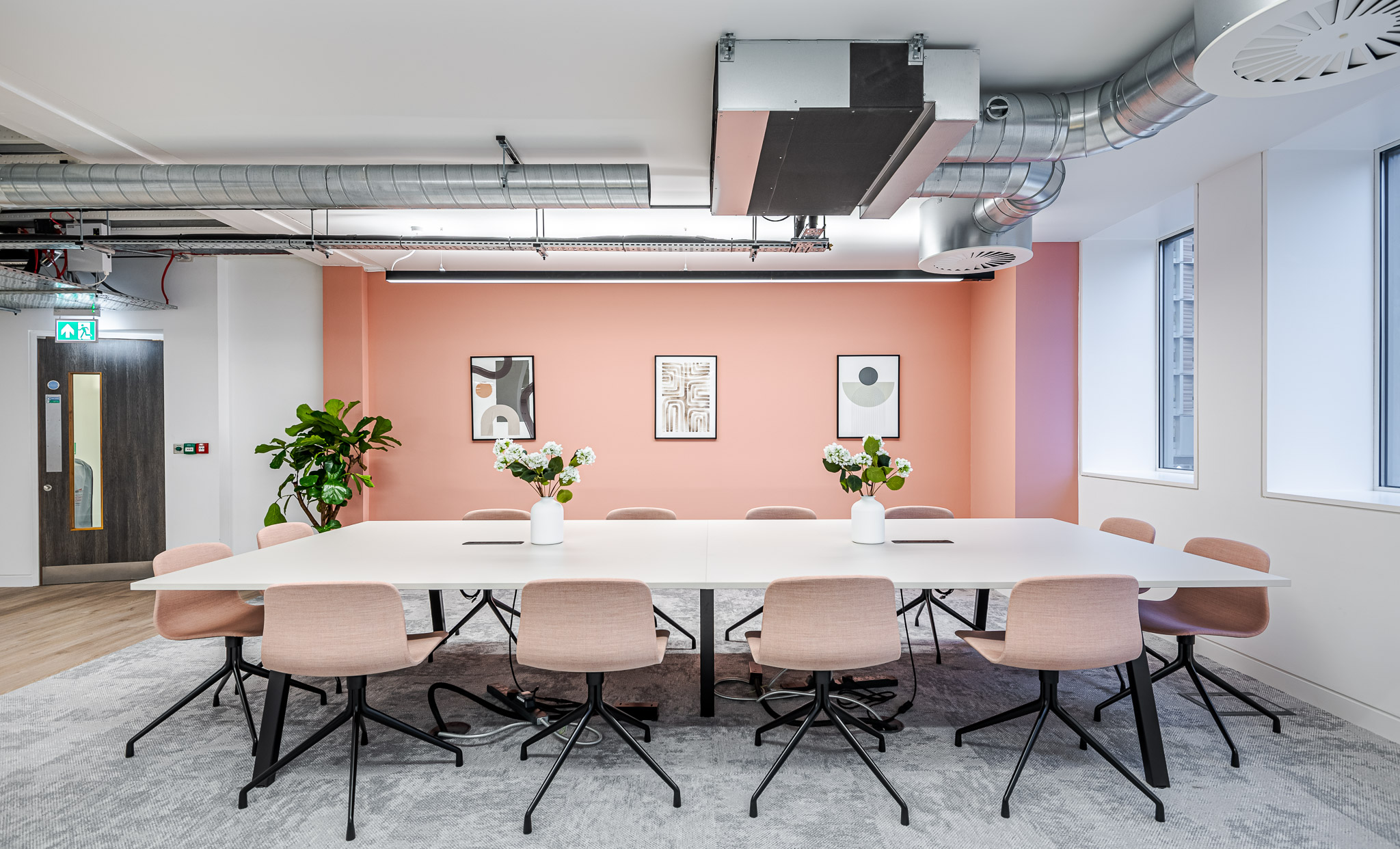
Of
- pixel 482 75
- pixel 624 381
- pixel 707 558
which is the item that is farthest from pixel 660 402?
pixel 482 75

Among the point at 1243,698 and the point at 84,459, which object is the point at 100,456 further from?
the point at 1243,698

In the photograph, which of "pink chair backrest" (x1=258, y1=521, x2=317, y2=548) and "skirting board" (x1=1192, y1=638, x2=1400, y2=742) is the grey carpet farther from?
"pink chair backrest" (x1=258, y1=521, x2=317, y2=548)

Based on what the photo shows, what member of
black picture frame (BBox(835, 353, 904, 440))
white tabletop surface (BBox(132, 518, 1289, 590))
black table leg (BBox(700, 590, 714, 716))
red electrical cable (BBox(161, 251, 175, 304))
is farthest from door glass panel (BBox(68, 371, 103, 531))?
black picture frame (BBox(835, 353, 904, 440))

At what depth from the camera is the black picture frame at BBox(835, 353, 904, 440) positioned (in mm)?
6500

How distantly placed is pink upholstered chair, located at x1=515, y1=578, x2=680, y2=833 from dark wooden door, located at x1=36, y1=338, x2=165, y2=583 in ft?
18.6

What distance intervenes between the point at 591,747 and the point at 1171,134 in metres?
4.25

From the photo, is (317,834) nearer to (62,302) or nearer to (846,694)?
(846,694)

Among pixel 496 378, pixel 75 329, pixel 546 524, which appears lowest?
pixel 546 524

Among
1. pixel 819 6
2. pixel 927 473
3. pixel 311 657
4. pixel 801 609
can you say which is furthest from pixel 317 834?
pixel 927 473

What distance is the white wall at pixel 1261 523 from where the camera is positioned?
301cm

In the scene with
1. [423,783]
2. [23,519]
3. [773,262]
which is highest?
[773,262]

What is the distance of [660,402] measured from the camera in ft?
21.2

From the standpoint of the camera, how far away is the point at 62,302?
5496mm

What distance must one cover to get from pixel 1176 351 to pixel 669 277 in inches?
164
